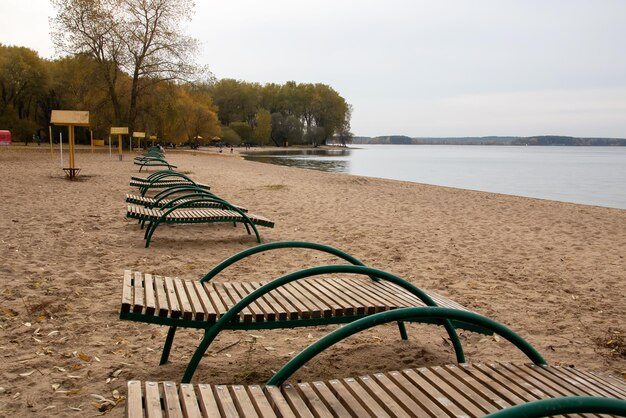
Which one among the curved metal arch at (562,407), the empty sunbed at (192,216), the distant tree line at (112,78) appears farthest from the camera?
the distant tree line at (112,78)

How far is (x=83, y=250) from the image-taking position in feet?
21.5

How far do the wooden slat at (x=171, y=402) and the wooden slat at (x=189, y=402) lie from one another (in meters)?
0.02

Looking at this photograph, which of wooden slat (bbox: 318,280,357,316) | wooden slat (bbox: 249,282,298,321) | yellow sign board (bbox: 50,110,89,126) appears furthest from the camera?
yellow sign board (bbox: 50,110,89,126)

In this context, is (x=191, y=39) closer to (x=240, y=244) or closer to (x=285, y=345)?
(x=240, y=244)

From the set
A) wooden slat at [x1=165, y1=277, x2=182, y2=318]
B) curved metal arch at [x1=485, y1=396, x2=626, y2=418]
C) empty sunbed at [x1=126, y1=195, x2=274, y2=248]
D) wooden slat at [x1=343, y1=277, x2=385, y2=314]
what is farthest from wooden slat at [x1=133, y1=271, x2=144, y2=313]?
empty sunbed at [x1=126, y1=195, x2=274, y2=248]

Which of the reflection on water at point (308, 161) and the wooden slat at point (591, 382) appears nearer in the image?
the wooden slat at point (591, 382)

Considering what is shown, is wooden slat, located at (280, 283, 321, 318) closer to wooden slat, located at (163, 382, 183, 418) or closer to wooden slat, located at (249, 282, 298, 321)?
wooden slat, located at (249, 282, 298, 321)

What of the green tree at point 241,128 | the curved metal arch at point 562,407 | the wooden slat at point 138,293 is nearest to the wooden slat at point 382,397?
the curved metal arch at point 562,407

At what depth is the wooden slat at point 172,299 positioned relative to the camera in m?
2.93

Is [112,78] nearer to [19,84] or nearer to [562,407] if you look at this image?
[19,84]

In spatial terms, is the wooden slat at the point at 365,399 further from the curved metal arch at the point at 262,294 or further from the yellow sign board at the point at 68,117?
the yellow sign board at the point at 68,117

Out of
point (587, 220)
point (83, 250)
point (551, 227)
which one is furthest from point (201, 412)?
point (587, 220)

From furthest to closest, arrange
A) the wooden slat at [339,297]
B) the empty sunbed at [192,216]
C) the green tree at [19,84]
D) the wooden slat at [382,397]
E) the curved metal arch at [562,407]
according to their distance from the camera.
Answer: the green tree at [19,84], the empty sunbed at [192,216], the wooden slat at [339,297], the wooden slat at [382,397], the curved metal arch at [562,407]

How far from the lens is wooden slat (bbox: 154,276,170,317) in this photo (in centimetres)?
291
